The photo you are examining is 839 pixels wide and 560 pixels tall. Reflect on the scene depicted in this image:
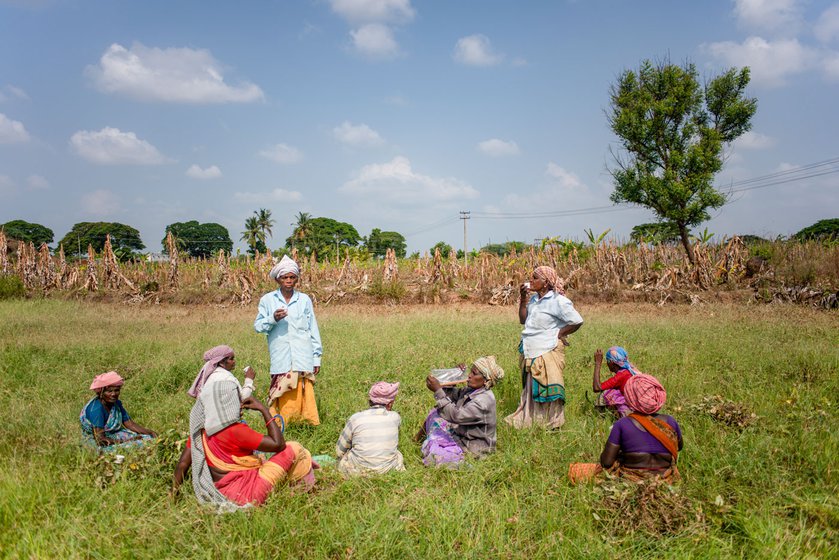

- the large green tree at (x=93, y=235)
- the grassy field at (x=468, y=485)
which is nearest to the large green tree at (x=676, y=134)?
the grassy field at (x=468, y=485)

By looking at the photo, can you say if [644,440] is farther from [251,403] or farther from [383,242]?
[383,242]

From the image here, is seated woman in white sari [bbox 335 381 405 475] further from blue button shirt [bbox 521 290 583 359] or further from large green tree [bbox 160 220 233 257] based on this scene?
large green tree [bbox 160 220 233 257]

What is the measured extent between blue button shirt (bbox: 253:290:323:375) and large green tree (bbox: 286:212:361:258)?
65403 millimetres

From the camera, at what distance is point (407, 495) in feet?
12.4

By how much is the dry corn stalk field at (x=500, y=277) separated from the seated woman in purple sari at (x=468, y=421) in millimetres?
13754

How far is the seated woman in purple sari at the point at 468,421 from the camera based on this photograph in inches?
177

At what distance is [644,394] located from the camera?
3.66m

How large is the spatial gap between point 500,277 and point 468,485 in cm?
1703

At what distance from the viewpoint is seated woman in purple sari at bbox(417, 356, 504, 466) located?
449 cm

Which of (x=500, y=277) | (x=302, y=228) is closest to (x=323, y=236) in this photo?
(x=302, y=228)

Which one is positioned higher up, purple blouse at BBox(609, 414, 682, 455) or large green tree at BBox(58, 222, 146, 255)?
large green tree at BBox(58, 222, 146, 255)

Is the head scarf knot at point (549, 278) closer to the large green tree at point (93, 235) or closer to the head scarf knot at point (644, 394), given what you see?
the head scarf knot at point (644, 394)

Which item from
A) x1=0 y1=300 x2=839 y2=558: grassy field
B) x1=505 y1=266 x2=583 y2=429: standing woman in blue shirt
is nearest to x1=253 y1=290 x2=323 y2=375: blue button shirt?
x1=0 y1=300 x2=839 y2=558: grassy field

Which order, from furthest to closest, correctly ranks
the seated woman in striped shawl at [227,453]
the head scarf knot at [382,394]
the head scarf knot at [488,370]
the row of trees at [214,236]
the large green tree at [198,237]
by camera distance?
Result: the large green tree at [198,237] < the row of trees at [214,236] < the head scarf knot at [488,370] < the head scarf knot at [382,394] < the seated woman in striped shawl at [227,453]
